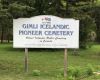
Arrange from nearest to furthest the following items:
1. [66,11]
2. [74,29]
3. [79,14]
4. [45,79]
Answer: [45,79]
[74,29]
[79,14]
[66,11]

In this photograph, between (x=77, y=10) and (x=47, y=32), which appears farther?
(x=77, y=10)

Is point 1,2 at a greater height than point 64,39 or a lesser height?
greater

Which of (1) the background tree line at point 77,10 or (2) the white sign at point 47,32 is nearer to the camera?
(2) the white sign at point 47,32

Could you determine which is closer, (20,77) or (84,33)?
(20,77)

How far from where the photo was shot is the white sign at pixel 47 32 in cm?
1259

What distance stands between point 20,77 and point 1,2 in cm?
366

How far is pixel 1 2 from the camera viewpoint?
1434 cm

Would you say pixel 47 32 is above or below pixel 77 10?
below

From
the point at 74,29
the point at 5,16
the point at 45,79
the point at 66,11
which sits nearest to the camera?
the point at 45,79

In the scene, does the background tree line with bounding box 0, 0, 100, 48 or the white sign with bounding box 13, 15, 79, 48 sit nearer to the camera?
the white sign with bounding box 13, 15, 79, 48

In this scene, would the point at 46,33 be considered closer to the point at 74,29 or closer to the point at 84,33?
the point at 74,29

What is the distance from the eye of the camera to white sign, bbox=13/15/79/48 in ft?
41.3

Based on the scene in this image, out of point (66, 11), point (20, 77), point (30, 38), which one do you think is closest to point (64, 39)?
point (30, 38)

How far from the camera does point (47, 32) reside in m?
12.7
